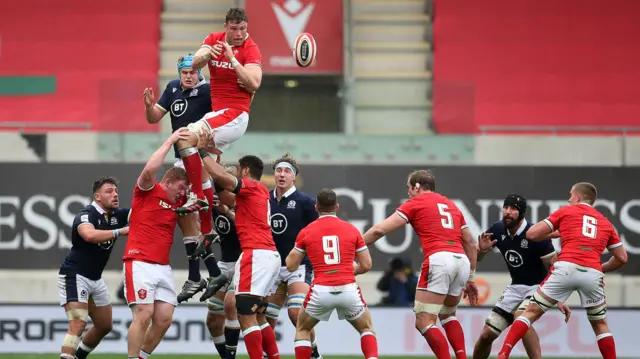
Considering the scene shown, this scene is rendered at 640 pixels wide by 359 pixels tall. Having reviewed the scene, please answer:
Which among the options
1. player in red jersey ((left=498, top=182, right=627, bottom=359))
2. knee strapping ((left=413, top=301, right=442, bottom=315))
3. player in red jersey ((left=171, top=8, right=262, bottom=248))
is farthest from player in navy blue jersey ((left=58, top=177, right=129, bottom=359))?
player in red jersey ((left=498, top=182, right=627, bottom=359))

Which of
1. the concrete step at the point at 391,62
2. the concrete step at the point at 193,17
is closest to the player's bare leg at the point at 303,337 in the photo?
the concrete step at the point at 391,62

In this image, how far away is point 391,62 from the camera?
70.3ft

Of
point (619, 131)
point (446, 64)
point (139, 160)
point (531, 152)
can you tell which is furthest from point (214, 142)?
point (446, 64)

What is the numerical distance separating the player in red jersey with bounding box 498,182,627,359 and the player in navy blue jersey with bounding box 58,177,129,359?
4.26 metres

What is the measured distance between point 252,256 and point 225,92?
62.6 inches

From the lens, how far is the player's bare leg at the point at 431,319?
11.2m

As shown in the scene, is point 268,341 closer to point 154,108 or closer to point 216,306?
point 216,306

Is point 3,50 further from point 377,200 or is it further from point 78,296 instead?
point 78,296

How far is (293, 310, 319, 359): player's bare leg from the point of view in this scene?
10.7 meters

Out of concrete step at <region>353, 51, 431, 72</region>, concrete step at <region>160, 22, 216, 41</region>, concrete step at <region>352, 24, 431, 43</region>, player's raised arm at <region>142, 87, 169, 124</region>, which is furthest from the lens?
concrete step at <region>352, 24, 431, 43</region>

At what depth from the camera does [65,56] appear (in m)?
20.9

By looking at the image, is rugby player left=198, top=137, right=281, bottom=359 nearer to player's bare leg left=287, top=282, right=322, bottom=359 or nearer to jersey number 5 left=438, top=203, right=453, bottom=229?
player's bare leg left=287, top=282, right=322, bottom=359

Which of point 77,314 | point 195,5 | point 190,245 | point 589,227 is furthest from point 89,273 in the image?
point 195,5

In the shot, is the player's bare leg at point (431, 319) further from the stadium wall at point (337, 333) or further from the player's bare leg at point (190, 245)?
the stadium wall at point (337, 333)
